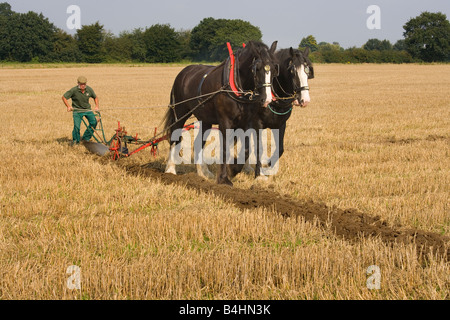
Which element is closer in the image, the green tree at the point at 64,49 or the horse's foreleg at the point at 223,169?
the horse's foreleg at the point at 223,169

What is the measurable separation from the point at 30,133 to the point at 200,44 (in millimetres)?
62411

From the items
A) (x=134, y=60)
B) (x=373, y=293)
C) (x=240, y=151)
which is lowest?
(x=373, y=293)

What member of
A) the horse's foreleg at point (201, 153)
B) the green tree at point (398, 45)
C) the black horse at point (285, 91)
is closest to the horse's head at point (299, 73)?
the black horse at point (285, 91)

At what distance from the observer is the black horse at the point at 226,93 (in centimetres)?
635

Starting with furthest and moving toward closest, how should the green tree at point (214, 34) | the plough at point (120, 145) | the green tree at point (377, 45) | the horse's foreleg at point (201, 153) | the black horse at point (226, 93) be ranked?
the green tree at point (377, 45) < the green tree at point (214, 34) < the plough at point (120, 145) < the horse's foreleg at point (201, 153) < the black horse at point (226, 93)

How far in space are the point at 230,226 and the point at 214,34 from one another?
6990 centimetres

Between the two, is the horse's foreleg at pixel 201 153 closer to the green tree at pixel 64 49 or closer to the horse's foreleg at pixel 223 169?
the horse's foreleg at pixel 223 169

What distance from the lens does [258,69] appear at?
6344 mm

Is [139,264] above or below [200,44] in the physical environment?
below

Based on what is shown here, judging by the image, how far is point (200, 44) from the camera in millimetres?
72938

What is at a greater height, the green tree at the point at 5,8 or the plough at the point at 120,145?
the green tree at the point at 5,8
